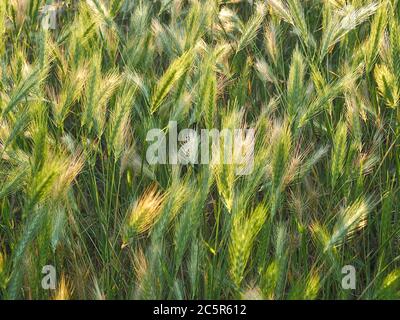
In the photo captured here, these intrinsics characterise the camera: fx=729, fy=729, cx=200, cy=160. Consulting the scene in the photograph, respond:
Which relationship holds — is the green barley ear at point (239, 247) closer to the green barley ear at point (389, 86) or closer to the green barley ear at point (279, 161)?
the green barley ear at point (279, 161)

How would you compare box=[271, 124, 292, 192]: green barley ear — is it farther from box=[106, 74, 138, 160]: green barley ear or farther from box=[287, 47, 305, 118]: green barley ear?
box=[106, 74, 138, 160]: green barley ear

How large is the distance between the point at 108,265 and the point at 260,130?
41cm

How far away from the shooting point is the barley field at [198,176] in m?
1.28

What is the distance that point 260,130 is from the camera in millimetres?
1480

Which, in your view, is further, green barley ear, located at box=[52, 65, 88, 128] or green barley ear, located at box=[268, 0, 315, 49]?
green barley ear, located at box=[268, 0, 315, 49]

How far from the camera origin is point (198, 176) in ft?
4.78

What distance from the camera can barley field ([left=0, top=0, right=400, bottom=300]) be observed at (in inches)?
50.5

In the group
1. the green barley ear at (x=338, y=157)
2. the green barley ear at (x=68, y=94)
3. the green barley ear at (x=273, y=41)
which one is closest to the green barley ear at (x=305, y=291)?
the green barley ear at (x=338, y=157)

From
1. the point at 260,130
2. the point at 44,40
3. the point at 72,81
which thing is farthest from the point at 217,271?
the point at 44,40

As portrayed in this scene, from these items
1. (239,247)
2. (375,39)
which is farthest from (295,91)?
(239,247)

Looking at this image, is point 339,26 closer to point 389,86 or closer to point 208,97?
point 389,86

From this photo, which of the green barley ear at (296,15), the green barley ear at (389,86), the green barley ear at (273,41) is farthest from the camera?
the green barley ear at (273,41)

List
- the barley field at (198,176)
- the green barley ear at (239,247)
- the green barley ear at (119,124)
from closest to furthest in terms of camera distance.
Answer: the green barley ear at (239,247), the barley field at (198,176), the green barley ear at (119,124)

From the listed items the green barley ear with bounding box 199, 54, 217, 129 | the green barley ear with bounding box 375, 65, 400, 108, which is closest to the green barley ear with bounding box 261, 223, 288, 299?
the green barley ear with bounding box 199, 54, 217, 129
